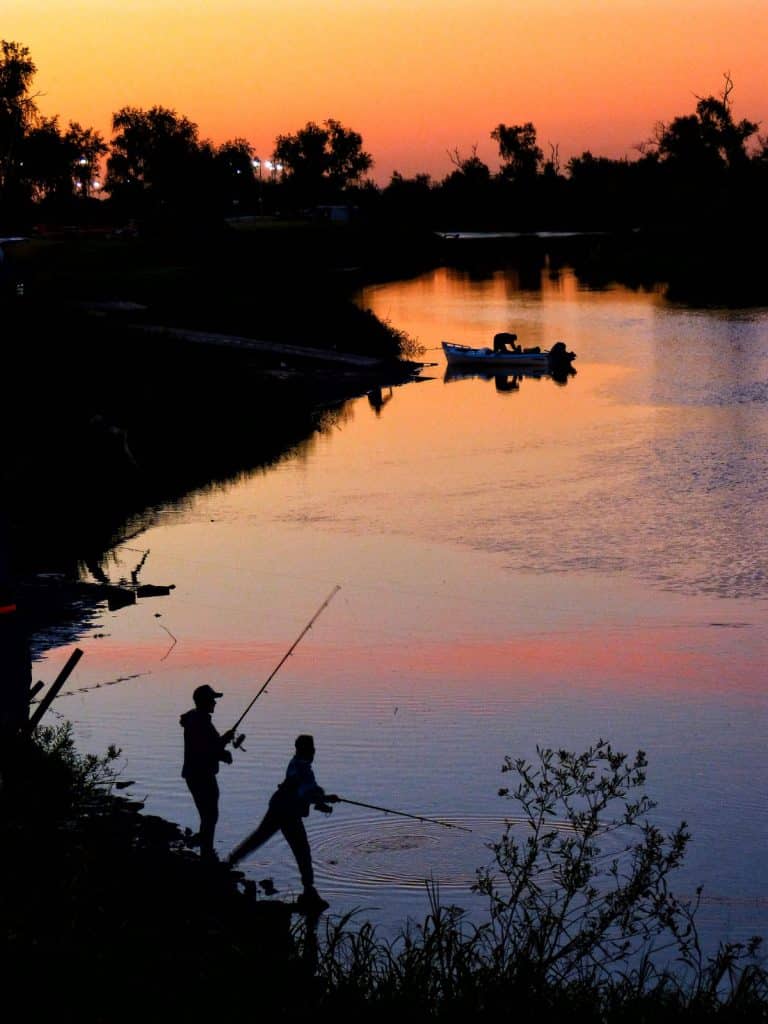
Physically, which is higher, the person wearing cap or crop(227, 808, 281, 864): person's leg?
the person wearing cap

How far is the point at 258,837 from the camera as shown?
1265 cm

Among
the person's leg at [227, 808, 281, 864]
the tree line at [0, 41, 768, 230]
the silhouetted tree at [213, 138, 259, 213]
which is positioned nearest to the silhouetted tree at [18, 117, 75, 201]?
→ the tree line at [0, 41, 768, 230]

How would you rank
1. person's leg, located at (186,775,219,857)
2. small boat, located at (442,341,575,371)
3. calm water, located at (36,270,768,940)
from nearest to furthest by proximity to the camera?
1. person's leg, located at (186,775,219,857)
2. calm water, located at (36,270,768,940)
3. small boat, located at (442,341,575,371)

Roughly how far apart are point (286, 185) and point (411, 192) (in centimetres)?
1602

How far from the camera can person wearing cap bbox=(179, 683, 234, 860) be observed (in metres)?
12.5

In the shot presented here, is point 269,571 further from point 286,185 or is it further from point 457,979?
point 286,185

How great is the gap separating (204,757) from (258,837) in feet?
2.53

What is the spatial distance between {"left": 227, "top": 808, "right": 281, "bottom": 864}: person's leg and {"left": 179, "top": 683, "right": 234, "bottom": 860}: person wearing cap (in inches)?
15.7

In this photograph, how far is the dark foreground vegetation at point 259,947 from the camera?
8.77m

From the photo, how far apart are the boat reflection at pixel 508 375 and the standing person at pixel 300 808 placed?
43.1 meters

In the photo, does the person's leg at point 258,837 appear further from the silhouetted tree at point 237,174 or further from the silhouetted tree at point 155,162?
the silhouetted tree at point 237,174

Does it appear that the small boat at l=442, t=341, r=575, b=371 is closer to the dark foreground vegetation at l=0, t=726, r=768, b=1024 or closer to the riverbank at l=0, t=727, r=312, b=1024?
the riverbank at l=0, t=727, r=312, b=1024

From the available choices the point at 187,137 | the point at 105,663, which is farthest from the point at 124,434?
the point at 187,137

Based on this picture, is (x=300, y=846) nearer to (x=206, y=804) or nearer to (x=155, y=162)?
(x=206, y=804)
